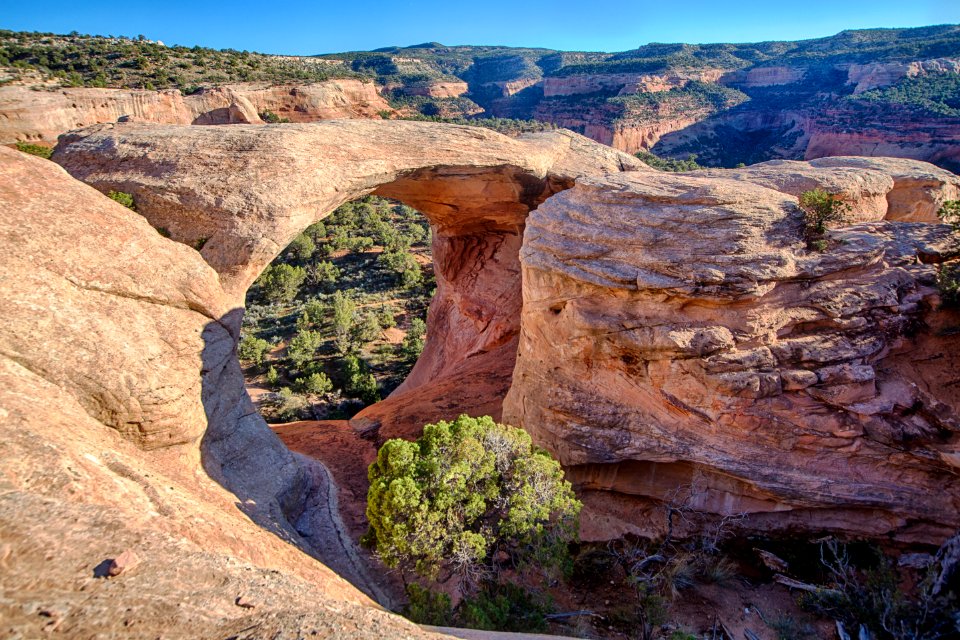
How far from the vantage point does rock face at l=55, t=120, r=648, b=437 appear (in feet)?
39.1

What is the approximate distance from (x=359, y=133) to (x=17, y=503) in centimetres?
1251

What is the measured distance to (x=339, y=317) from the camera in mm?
26781

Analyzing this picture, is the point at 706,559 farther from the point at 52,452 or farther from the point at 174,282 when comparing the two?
the point at 174,282

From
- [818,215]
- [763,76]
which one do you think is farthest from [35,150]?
[763,76]

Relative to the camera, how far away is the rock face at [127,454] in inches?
185

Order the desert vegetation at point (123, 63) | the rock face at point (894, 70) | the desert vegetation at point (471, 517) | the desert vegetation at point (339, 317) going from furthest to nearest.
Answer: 1. the rock face at point (894, 70)
2. the desert vegetation at point (123, 63)
3. the desert vegetation at point (339, 317)
4. the desert vegetation at point (471, 517)

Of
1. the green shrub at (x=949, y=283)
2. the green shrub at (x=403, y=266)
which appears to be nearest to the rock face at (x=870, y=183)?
the green shrub at (x=949, y=283)

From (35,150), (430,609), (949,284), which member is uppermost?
(35,150)

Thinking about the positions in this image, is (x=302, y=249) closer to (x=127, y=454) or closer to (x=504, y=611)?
(x=127, y=454)

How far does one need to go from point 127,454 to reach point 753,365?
11951 millimetres

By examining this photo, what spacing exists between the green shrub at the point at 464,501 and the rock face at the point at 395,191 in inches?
233

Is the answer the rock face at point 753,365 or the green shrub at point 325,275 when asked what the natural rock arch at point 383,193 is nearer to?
the rock face at point 753,365

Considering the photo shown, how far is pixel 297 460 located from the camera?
12883 mm

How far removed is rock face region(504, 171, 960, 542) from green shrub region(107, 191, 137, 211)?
991cm
